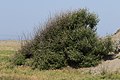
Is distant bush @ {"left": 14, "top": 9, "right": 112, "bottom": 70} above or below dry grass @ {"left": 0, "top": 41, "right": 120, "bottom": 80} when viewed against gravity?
above

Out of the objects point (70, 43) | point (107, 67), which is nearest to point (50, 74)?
point (107, 67)

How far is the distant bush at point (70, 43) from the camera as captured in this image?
24.5m

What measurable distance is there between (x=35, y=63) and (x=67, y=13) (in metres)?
4.04

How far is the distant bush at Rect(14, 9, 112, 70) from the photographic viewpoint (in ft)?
80.2

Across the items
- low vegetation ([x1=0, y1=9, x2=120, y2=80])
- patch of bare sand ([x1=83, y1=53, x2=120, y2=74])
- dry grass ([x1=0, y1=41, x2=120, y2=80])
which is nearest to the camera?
dry grass ([x1=0, y1=41, x2=120, y2=80])

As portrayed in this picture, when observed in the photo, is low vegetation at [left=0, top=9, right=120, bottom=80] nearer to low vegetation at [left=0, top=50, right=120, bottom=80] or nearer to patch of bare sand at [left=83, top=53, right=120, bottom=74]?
low vegetation at [left=0, top=50, right=120, bottom=80]

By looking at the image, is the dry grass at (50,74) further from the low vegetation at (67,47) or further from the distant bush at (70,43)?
the distant bush at (70,43)

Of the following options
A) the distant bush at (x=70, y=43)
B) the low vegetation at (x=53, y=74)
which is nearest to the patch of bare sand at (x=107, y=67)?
the low vegetation at (x=53, y=74)

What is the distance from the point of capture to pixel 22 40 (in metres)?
28.0

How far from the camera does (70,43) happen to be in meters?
24.8

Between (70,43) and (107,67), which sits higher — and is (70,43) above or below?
above

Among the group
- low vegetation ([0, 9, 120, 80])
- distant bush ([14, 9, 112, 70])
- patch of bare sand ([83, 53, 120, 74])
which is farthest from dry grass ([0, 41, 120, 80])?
distant bush ([14, 9, 112, 70])

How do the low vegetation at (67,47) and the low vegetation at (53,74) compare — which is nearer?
the low vegetation at (53,74)

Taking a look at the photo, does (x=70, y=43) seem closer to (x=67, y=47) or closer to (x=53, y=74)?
(x=67, y=47)
